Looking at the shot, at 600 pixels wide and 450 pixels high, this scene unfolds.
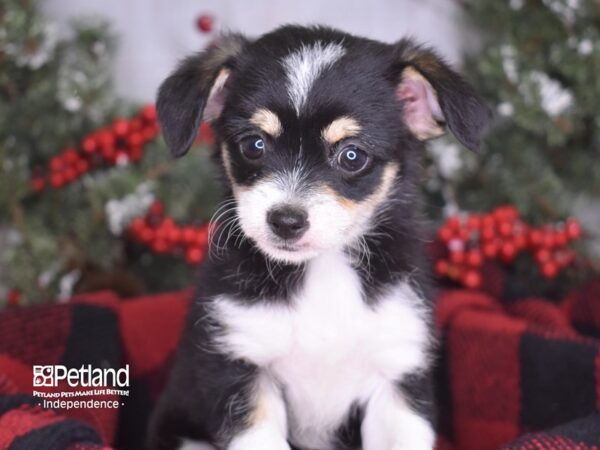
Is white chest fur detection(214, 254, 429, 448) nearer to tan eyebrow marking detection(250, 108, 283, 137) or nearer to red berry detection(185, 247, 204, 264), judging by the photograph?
tan eyebrow marking detection(250, 108, 283, 137)

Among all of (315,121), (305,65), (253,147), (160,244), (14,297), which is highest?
(305,65)

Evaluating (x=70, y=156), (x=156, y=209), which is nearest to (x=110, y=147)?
(x=70, y=156)

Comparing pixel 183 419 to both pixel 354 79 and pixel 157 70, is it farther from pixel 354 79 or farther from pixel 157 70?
pixel 157 70

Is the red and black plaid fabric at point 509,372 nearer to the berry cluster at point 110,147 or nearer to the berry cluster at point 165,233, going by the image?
the berry cluster at point 165,233

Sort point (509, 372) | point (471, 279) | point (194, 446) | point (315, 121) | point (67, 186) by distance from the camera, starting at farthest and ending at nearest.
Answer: point (67, 186)
point (471, 279)
point (509, 372)
point (194, 446)
point (315, 121)

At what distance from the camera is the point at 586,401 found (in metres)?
3.06

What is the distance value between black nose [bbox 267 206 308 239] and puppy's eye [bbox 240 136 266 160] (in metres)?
0.27

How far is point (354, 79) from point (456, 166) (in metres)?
1.67

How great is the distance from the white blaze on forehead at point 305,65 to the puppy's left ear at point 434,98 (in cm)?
23

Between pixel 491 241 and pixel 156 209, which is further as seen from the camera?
pixel 156 209

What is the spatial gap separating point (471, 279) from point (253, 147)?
1.65 m

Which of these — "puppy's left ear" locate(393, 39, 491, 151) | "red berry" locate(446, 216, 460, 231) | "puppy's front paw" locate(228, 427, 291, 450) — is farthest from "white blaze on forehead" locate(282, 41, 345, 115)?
"red berry" locate(446, 216, 460, 231)

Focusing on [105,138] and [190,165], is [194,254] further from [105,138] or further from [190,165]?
[105,138]

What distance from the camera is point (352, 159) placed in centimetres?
248
